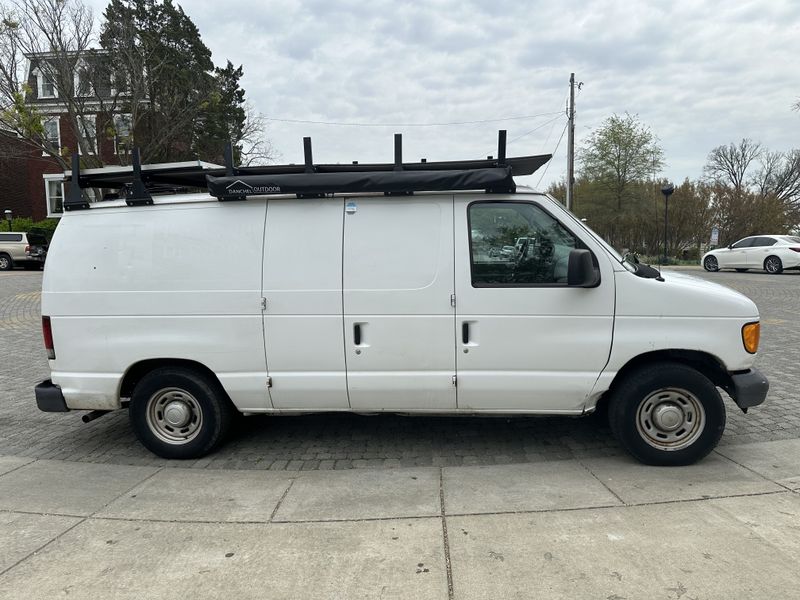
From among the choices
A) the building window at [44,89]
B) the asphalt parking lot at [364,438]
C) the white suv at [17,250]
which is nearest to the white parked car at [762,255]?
the asphalt parking lot at [364,438]

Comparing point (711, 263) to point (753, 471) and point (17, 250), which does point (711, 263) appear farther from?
point (17, 250)

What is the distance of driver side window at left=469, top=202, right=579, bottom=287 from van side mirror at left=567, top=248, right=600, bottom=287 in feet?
0.59

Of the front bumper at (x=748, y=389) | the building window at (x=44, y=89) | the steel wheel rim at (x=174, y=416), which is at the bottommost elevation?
the steel wheel rim at (x=174, y=416)

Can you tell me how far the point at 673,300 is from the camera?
3846mm

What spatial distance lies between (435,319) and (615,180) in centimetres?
3603

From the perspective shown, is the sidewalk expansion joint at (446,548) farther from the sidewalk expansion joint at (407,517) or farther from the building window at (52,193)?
the building window at (52,193)

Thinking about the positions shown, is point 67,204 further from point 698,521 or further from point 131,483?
point 698,521

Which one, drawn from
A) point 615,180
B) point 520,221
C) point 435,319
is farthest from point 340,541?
point 615,180

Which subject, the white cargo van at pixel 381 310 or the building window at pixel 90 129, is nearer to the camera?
the white cargo van at pixel 381 310

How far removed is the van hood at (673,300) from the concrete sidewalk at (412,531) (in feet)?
3.70

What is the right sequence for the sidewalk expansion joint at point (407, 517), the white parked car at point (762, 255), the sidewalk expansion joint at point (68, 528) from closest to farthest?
the sidewalk expansion joint at point (68, 528) → the sidewalk expansion joint at point (407, 517) → the white parked car at point (762, 255)

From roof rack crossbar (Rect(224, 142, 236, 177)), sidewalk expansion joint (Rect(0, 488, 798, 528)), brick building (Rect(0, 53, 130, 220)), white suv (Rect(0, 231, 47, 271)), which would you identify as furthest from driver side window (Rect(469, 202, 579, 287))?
white suv (Rect(0, 231, 47, 271))

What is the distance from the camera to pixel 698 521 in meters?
3.22

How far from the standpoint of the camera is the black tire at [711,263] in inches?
880
